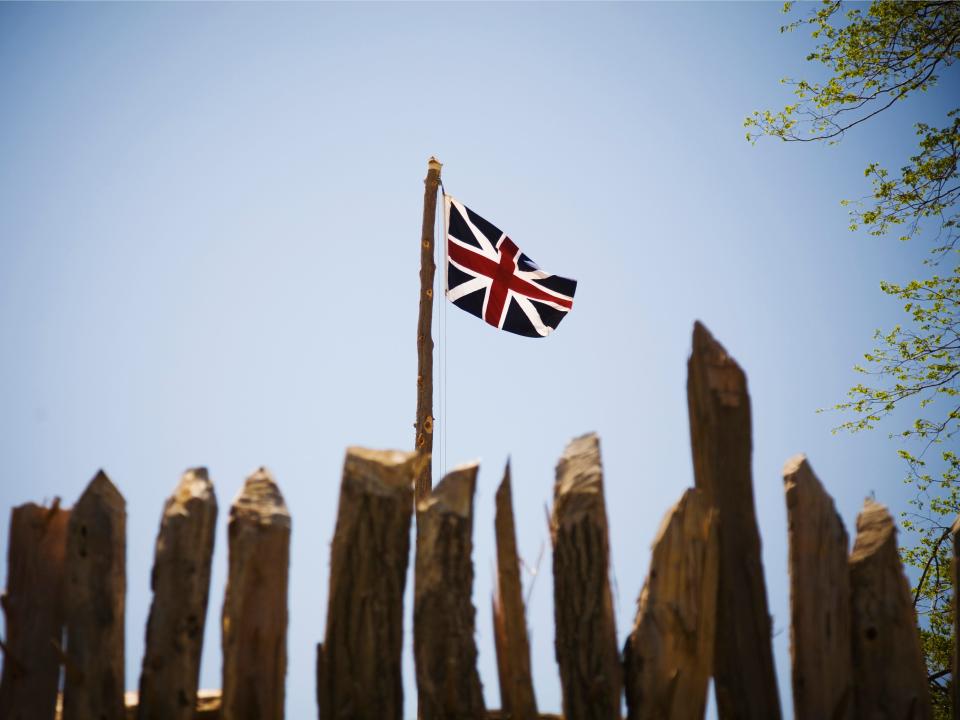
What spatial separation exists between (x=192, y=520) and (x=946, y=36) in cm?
853

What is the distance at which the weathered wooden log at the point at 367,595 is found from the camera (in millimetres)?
4355

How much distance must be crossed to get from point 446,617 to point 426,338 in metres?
5.09

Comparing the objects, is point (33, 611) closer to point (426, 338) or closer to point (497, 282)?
point (426, 338)

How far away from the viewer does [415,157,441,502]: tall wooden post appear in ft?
28.0

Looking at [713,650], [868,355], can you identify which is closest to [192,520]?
[713,650]

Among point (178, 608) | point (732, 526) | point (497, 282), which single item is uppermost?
point (497, 282)

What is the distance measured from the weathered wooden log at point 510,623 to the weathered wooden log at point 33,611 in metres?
2.26

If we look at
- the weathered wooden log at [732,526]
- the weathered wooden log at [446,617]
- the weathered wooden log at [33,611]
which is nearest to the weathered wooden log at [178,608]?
the weathered wooden log at [33,611]

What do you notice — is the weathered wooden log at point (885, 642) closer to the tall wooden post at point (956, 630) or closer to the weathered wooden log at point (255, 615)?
Result: the tall wooden post at point (956, 630)

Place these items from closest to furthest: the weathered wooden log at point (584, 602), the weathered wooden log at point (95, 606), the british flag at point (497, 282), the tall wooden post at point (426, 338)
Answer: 1. the weathered wooden log at point (584, 602)
2. the weathered wooden log at point (95, 606)
3. the tall wooden post at point (426, 338)
4. the british flag at point (497, 282)

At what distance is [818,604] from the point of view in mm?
4535

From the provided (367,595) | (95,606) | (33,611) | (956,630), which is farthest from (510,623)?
(33,611)

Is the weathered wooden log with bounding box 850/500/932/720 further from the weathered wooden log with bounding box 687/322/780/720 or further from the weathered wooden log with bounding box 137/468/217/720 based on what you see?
the weathered wooden log with bounding box 137/468/217/720

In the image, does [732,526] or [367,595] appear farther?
[732,526]
